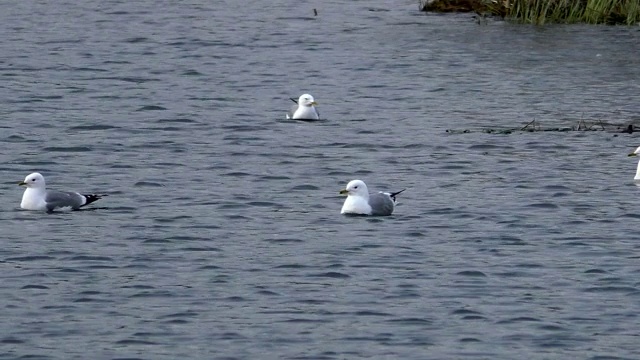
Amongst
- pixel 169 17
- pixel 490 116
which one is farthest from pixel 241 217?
pixel 169 17

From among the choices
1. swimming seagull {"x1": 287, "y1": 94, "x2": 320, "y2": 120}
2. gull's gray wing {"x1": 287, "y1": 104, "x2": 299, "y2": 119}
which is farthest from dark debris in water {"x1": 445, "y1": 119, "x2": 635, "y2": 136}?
gull's gray wing {"x1": 287, "y1": 104, "x2": 299, "y2": 119}

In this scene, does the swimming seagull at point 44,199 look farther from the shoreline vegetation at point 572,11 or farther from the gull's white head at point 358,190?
the shoreline vegetation at point 572,11

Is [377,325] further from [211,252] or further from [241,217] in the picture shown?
[241,217]

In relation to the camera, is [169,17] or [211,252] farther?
[169,17]

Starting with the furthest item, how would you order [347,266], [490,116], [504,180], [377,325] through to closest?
1. [490,116]
2. [504,180]
3. [347,266]
4. [377,325]

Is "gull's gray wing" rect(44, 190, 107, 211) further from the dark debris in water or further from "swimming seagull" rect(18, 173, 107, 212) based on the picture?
the dark debris in water

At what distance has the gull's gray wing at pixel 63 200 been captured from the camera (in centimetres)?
1839

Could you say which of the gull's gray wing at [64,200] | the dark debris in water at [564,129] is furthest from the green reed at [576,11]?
the gull's gray wing at [64,200]

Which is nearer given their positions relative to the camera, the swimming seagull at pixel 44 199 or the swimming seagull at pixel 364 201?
the swimming seagull at pixel 364 201

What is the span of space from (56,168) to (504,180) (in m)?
5.82

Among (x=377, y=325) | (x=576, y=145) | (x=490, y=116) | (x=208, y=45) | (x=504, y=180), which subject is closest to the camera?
(x=377, y=325)

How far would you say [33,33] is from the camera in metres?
37.0

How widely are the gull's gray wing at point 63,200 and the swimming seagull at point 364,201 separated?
9.72 ft

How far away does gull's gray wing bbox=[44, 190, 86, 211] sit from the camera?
18391 millimetres
